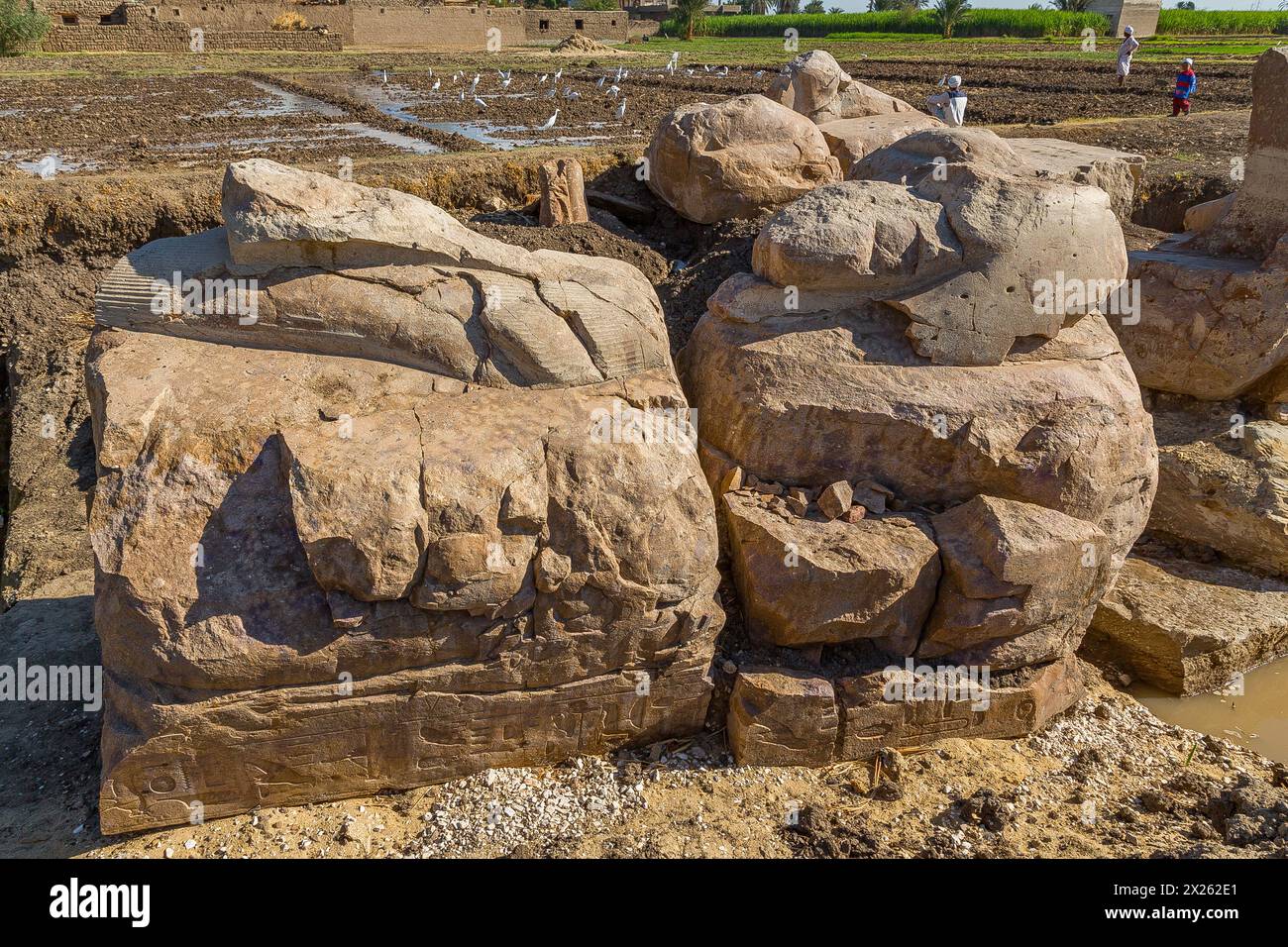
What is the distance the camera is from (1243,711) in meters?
4.20

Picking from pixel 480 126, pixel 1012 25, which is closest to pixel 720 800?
pixel 480 126

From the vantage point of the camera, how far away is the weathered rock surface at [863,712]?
342cm

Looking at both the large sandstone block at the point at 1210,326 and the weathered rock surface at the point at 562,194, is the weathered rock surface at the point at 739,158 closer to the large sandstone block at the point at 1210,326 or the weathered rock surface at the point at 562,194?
the weathered rock surface at the point at 562,194

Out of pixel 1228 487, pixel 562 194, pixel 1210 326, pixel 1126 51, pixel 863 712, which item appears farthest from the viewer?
pixel 1126 51

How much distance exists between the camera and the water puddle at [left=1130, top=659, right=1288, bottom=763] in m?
4.02

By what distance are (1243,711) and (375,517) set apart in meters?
3.84

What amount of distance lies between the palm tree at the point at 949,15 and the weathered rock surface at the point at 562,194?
110 feet

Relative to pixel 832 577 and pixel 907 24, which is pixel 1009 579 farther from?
pixel 907 24

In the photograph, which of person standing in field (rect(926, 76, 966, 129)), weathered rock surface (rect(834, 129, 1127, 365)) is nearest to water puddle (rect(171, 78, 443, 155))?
person standing in field (rect(926, 76, 966, 129))

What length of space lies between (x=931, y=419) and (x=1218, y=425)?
272 centimetres

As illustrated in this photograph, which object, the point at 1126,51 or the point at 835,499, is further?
the point at 1126,51

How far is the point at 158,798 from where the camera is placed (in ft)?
9.98

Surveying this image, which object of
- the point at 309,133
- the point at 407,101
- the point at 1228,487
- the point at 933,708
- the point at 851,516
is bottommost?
the point at 933,708

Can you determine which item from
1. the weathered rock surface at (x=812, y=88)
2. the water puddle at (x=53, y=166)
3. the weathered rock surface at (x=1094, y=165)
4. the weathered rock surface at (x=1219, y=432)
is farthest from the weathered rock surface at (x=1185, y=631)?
the water puddle at (x=53, y=166)
